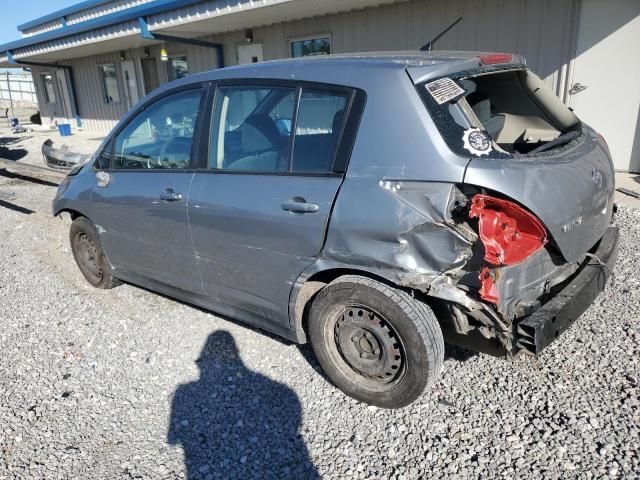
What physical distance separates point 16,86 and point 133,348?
48.9 m

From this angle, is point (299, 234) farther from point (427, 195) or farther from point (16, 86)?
point (16, 86)

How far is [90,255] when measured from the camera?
4.42 m

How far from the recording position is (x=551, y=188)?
2.31m

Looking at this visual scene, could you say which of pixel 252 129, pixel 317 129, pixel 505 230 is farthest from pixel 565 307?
pixel 252 129

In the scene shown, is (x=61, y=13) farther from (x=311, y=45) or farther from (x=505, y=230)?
(x=505, y=230)

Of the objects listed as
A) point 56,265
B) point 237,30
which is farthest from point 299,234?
point 237,30

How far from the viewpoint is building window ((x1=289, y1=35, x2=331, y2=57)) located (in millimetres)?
9898

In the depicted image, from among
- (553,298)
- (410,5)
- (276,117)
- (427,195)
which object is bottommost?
(553,298)

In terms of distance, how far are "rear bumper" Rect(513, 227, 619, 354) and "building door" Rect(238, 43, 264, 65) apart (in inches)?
381

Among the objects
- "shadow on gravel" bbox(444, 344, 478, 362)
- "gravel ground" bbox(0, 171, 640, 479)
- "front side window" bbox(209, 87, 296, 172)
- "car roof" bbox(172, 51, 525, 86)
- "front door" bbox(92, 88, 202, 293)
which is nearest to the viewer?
"gravel ground" bbox(0, 171, 640, 479)

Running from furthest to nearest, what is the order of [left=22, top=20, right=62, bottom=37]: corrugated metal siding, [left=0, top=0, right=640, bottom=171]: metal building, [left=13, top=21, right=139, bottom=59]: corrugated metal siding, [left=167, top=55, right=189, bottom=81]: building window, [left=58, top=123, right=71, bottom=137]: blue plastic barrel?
[left=22, top=20, right=62, bottom=37]: corrugated metal siding
[left=58, top=123, right=71, bottom=137]: blue plastic barrel
[left=167, top=55, right=189, bottom=81]: building window
[left=13, top=21, right=139, bottom=59]: corrugated metal siding
[left=0, top=0, right=640, bottom=171]: metal building

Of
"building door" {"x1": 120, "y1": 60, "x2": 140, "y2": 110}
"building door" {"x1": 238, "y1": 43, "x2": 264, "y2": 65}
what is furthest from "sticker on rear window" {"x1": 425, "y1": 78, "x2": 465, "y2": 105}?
"building door" {"x1": 120, "y1": 60, "x2": 140, "y2": 110}

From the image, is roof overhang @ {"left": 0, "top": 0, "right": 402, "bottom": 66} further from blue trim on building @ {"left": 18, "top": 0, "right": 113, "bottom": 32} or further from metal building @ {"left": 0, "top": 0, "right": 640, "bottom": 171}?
blue trim on building @ {"left": 18, "top": 0, "right": 113, "bottom": 32}

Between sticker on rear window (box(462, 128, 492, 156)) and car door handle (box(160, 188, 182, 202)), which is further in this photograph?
car door handle (box(160, 188, 182, 202))
